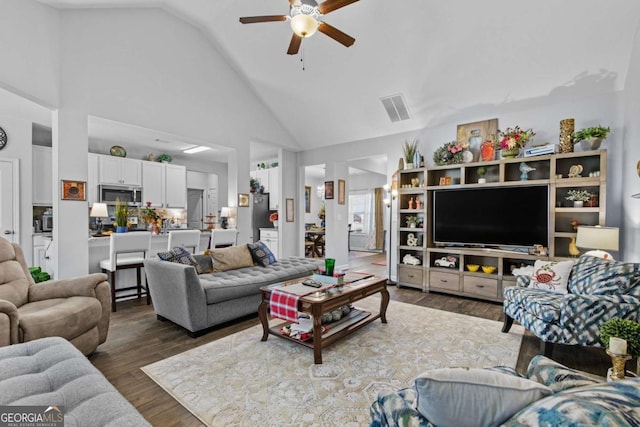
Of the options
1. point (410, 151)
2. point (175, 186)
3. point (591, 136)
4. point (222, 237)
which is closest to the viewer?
point (591, 136)

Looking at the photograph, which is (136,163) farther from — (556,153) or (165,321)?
(556,153)

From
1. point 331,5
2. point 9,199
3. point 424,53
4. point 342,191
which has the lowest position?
point 9,199

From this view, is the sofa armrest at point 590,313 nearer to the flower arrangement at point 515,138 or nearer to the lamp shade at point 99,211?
the flower arrangement at point 515,138

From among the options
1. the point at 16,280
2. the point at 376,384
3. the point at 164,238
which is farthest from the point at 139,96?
the point at 376,384

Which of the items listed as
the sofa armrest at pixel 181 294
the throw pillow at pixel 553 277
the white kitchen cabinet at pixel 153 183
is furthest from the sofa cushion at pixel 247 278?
the white kitchen cabinet at pixel 153 183

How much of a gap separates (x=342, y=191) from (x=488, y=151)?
3.10m

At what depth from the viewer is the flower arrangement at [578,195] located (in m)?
3.74

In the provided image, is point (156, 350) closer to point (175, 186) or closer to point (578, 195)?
point (578, 195)

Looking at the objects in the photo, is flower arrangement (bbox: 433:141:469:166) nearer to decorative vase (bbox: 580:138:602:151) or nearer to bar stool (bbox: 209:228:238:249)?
decorative vase (bbox: 580:138:602:151)

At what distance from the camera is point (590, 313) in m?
2.31

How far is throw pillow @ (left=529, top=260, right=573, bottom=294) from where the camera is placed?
2.95 meters

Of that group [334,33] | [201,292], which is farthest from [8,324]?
[334,33]

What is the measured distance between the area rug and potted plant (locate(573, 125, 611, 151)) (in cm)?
241

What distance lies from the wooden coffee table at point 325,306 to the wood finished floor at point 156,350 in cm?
21
